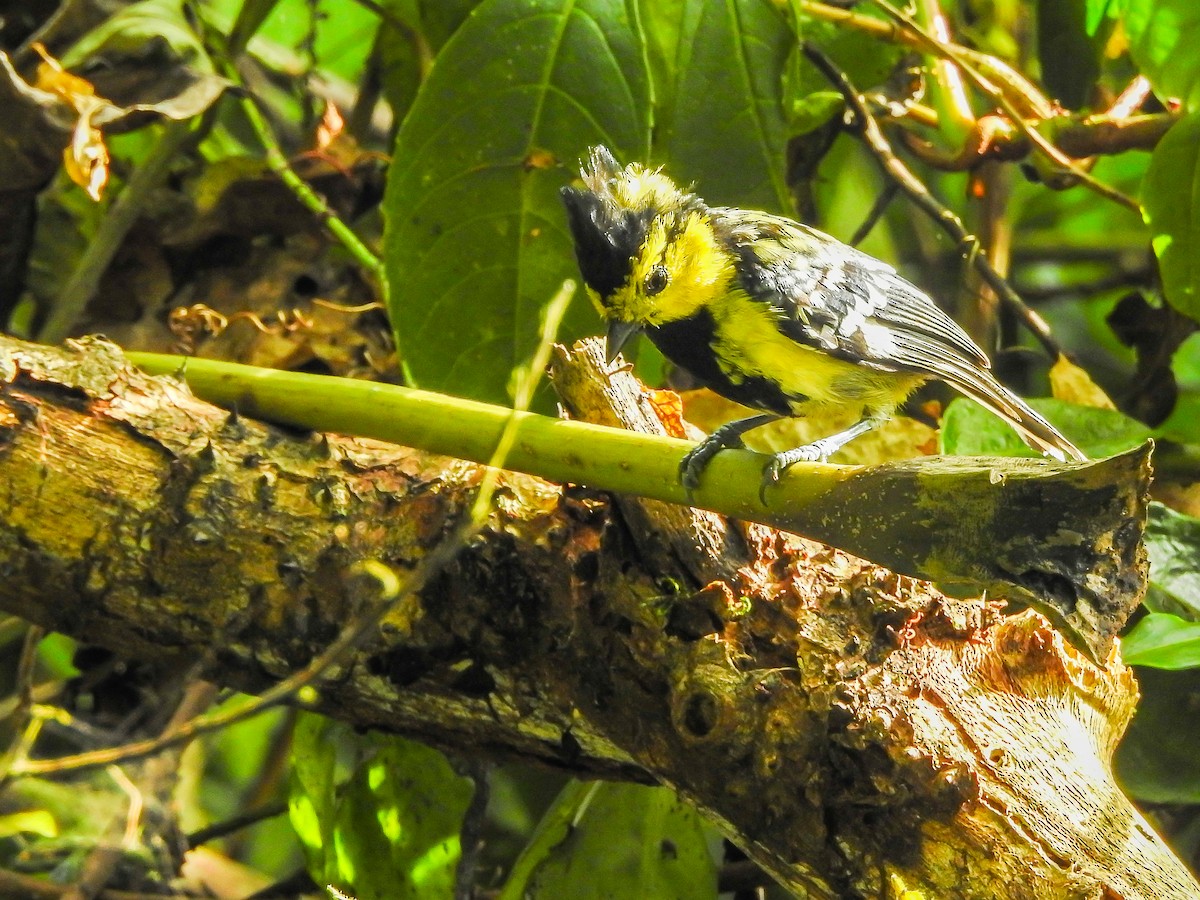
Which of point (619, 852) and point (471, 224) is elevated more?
point (471, 224)

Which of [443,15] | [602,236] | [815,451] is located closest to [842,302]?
[815,451]

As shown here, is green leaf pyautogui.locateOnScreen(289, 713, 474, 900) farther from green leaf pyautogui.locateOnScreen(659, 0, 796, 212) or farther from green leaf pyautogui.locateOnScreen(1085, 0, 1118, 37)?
green leaf pyautogui.locateOnScreen(1085, 0, 1118, 37)

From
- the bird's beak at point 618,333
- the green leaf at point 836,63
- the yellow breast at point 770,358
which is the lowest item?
the yellow breast at point 770,358

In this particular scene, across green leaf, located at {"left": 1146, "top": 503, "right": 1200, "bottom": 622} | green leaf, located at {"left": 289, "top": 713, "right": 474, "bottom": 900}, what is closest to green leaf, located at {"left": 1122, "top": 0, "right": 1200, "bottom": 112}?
green leaf, located at {"left": 1146, "top": 503, "right": 1200, "bottom": 622}

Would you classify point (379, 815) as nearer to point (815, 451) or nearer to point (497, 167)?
point (815, 451)

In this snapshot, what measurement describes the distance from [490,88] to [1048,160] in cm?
93

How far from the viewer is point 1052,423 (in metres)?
1.84

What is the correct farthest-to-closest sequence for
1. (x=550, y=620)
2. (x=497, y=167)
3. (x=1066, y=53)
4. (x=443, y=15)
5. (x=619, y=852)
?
(x=1066, y=53) < (x=443, y=15) < (x=497, y=167) < (x=619, y=852) < (x=550, y=620)

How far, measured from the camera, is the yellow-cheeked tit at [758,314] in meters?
1.60

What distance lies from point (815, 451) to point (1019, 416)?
13.0 inches

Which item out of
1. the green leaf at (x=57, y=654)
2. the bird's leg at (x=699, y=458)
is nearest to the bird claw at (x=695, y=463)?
the bird's leg at (x=699, y=458)

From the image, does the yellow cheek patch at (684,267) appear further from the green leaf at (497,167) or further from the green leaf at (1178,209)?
the green leaf at (1178,209)

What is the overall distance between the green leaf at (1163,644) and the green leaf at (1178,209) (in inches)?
23.3

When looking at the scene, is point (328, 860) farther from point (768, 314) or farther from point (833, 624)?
point (768, 314)
